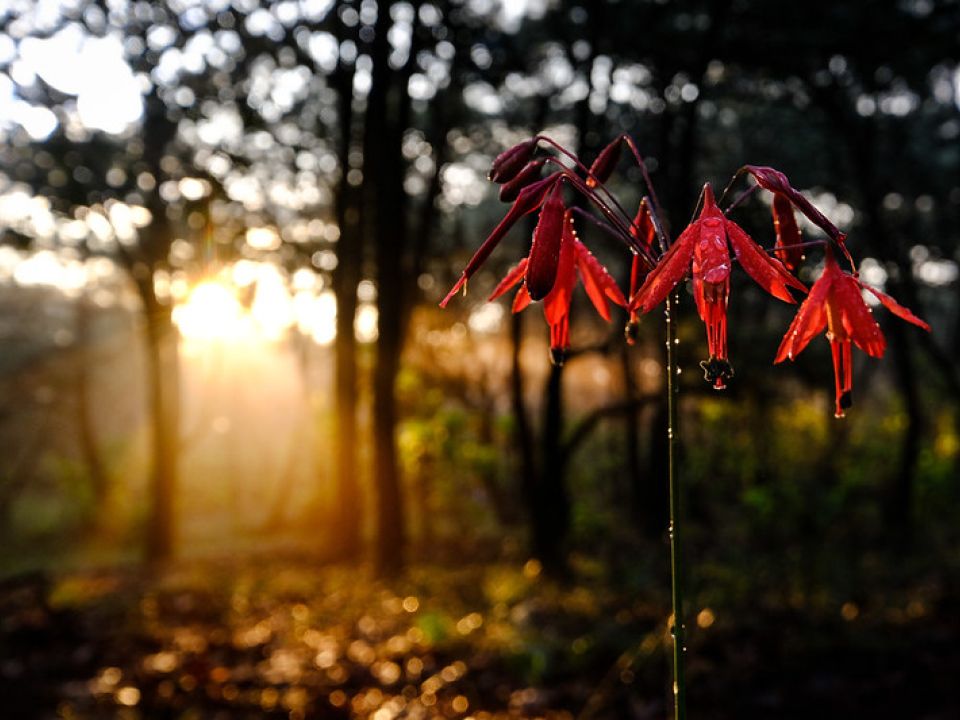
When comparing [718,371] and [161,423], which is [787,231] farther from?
[161,423]

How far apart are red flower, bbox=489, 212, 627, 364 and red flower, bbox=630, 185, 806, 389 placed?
16 centimetres

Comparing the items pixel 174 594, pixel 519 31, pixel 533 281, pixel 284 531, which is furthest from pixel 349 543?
pixel 284 531

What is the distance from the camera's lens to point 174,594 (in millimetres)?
9062

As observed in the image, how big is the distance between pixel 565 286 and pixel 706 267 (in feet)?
1.04

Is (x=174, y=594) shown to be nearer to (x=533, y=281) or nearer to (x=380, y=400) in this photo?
(x=380, y=400)

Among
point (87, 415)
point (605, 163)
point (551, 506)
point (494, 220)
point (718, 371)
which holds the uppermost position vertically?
point (494, 220)

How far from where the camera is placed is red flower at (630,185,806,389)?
1.15m

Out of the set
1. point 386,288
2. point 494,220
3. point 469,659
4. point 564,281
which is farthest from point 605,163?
point 494,220

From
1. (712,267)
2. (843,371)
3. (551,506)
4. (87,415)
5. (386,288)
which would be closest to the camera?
(712,267)

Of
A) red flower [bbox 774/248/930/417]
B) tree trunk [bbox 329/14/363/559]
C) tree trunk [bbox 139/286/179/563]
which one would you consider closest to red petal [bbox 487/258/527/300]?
red flower [bbox 774/248/930/417]

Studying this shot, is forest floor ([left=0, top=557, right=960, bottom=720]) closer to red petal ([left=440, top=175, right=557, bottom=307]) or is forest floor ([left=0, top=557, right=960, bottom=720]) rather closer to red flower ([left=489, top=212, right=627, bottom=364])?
red flower ([left=489, top=212, right=627, bottom=364])

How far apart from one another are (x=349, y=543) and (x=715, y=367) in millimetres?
11622

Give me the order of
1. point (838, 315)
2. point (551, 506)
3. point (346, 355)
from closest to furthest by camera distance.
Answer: point (838, 315) → point (551, 506) → point (346, 355)

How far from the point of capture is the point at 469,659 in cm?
552
